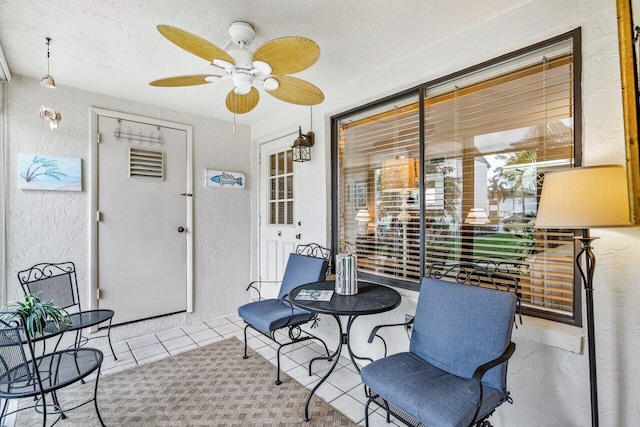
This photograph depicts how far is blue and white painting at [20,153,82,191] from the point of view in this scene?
2629mm

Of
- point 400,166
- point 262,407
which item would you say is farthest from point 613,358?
point 262,407

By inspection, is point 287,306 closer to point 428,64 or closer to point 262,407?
point 262,407

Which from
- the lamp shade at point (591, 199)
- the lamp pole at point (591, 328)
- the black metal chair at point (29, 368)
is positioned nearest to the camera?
the lamp shade at point (591, 199)

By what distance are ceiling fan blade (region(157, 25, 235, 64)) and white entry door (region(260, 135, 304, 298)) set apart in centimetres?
193

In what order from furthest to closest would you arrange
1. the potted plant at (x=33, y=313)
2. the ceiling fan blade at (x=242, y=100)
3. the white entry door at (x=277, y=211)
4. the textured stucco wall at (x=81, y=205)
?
1. the white entry door at (x=277, y=211)
2. the textured stucco wall at (x=81, y=205)
3. the ceiling fan blade at (x=242, y=100)
4. the potted plant at (x=33, y=313)

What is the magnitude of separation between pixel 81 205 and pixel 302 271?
87.6 inches

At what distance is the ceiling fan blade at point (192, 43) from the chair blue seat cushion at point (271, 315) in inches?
72.4

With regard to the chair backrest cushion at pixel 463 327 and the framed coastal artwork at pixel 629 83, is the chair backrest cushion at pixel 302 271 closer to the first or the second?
→ the chair backrest cushion at pixel 463 327

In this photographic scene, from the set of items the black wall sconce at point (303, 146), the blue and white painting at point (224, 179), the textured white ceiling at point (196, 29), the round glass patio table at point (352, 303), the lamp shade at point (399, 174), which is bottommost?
the round glass patio table at point (352, 303)

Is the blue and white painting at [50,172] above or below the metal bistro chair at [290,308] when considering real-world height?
above

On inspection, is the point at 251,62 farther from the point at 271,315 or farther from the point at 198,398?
the point at 198,398

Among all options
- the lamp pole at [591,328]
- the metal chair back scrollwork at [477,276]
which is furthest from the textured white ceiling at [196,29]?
the metal chair back scrollwork at [477,276]

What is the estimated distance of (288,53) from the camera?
1.53m

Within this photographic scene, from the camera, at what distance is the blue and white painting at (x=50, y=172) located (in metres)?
2.63
